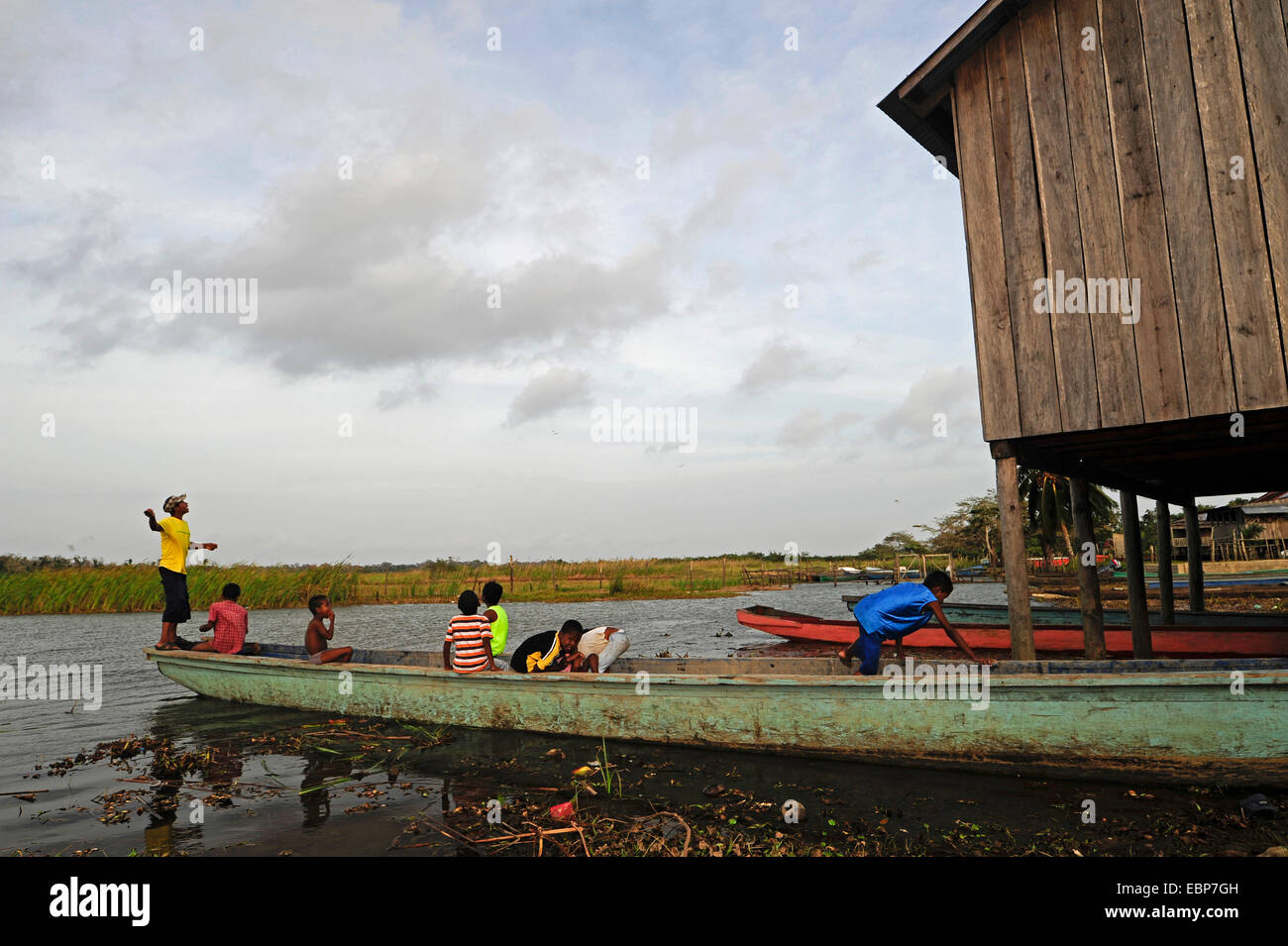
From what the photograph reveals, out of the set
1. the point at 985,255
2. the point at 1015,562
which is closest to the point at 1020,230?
the point at 985,255

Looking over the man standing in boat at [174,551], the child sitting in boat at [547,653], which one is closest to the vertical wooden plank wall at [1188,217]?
the child sitting in boat at [547,653]

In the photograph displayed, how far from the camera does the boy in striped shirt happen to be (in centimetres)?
868

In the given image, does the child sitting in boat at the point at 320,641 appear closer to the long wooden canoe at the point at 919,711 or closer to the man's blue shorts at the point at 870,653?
the long wooden canoe at the point at 919,711

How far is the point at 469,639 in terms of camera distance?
28.5 ft

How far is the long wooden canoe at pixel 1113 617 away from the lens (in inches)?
486

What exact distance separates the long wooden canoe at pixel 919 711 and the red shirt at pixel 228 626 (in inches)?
110

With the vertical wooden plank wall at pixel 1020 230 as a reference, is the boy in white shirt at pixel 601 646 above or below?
below

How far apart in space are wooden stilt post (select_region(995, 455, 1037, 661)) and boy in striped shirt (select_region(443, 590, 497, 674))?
6179mm

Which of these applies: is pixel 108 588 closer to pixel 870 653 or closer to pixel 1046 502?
pixel 870 653

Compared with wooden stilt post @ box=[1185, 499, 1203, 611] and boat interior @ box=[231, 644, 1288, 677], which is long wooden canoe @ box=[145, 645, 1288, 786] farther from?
wooden stilt post @ box=[1185, 499, 1203, 611]

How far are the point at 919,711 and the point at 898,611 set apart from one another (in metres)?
1.11

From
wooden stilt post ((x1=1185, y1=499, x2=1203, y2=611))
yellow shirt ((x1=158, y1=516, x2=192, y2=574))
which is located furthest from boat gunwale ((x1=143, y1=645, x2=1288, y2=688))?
wooden stilt post ((x1=1185, y1=499, x2=1203, y2=611))
